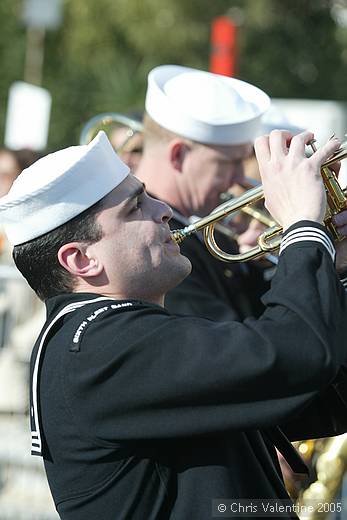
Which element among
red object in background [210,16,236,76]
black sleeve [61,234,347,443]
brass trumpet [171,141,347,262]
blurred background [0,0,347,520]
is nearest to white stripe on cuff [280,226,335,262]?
black sleeve [61,234,347,443]

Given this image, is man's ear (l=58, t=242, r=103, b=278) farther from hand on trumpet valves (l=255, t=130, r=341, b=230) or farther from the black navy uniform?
hand on trumpet valves (l=255, t=130, r=341, b=230)

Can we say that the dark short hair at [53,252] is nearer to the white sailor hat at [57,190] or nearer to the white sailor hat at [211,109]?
the white sailor hat at [57,190]

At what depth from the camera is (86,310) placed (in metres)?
2.57

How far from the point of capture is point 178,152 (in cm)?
454

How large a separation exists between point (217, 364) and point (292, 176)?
1.66 feet

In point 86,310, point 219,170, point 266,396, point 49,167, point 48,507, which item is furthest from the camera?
point 48,507

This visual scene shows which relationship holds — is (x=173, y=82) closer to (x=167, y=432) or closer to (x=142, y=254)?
(x=142, y=254)

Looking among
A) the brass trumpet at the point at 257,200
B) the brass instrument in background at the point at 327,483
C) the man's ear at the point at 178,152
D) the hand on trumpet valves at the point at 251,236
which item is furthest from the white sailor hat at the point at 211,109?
the brass trumpet at the point at 257,200

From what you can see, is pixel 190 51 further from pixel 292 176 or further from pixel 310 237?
pixel 310 237

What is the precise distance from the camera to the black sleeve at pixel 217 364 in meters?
2.32

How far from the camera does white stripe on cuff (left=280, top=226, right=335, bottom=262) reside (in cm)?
244

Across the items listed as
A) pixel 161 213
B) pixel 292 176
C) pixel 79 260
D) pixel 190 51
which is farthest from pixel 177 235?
pixel 190 51

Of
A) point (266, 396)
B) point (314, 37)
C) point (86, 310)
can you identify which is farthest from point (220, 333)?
point (314, 37)

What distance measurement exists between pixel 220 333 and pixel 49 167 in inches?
26.6
